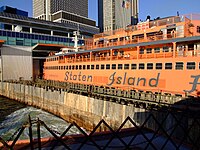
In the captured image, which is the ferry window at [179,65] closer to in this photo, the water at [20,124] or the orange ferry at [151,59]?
the orange ferry at [151,59]

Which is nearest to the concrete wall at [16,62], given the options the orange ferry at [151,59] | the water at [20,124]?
the water at [20,124]

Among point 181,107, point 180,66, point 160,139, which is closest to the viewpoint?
point 160,139

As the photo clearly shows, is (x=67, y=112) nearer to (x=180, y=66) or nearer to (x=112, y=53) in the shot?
(x=112, y=53)

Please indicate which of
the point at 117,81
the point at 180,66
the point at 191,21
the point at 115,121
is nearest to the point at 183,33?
the point at 191,21

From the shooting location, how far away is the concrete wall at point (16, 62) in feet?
170

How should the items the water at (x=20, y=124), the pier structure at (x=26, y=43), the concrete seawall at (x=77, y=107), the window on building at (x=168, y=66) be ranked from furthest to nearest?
the pier structure at (x=26, y=43) < the window on building at (x=168, y=66) < the water at (x=20, y=124) < the concrete seawall at (x=77, y=107)

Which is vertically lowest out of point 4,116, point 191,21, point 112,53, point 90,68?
point 4,116

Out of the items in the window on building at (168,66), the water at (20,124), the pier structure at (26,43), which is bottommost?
the water at (20,124)

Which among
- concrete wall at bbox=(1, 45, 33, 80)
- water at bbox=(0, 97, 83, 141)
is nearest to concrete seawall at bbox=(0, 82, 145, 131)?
water at bbox=(0, 97, 83, 141)

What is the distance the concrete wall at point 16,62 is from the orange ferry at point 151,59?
23.3 meters

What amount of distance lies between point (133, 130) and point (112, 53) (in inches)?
959

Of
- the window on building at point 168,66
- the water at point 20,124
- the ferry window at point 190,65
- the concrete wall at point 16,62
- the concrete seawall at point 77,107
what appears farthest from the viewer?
the concrete wall at point 16,62

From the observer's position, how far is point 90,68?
115 feet

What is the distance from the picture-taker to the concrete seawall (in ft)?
65.5
